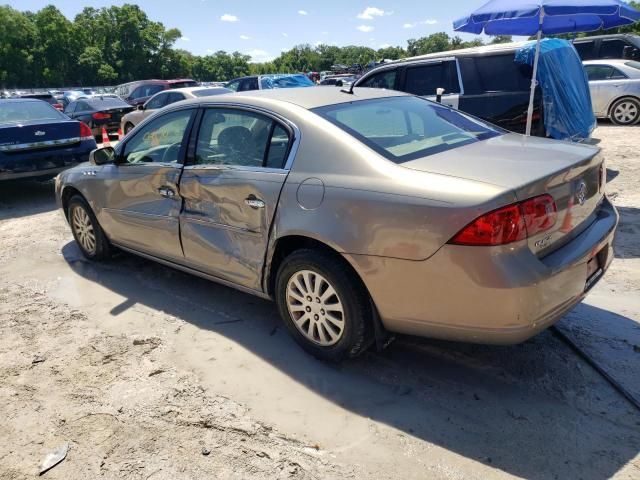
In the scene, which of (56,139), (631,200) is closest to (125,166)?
(56,139)

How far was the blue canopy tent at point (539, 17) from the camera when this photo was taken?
5.42 metres

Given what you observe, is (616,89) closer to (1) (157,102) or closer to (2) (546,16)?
(2) (546,16)

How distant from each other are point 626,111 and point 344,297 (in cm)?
1138

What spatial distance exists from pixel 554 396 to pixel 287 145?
6.78ft

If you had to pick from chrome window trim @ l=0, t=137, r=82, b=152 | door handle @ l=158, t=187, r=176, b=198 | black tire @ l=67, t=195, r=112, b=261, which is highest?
chrome window trim @ l=0, t=137, r=82, b=152

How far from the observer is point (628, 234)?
16.3 feet

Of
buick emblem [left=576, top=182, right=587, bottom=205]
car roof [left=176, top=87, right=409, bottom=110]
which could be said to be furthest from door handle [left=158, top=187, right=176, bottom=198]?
buick emblem [left=576, top=182, right=587, bottom=205]

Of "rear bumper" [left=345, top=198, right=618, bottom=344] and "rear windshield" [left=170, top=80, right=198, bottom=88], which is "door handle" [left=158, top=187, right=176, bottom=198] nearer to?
"rear bumper" [left=345, top=198, right=618, bottom=344]

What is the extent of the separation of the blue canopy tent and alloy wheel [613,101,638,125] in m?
5.05

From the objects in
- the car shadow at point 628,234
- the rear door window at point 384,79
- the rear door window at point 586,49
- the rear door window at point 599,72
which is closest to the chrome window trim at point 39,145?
the rear door window at point 384,79

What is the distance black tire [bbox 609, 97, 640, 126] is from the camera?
11398 mm

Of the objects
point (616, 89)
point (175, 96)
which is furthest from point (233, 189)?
point (616, 89)

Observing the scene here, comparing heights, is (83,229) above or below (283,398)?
above

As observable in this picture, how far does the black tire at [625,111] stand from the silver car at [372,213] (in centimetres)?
979
